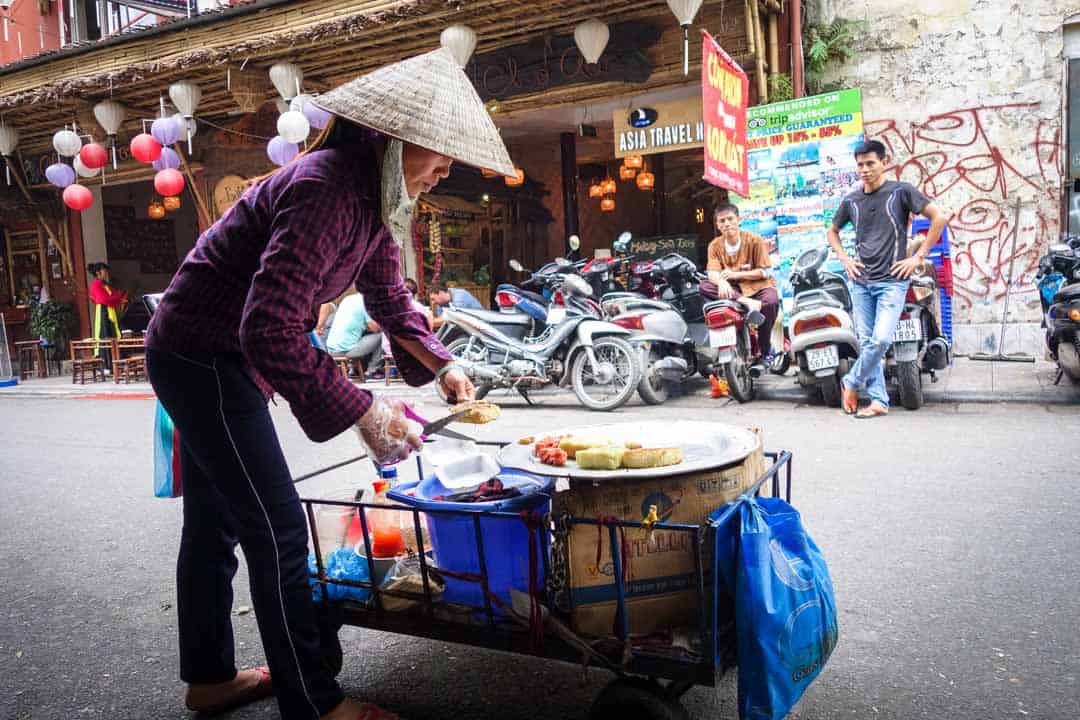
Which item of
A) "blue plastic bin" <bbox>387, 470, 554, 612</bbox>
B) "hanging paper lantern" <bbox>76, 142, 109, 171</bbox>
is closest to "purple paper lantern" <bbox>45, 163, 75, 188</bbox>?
"hanging paper lantern" <bbox>76, 142, 109, 171</bbox>

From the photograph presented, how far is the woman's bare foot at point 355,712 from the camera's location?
2.02 meters

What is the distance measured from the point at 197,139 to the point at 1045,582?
46.6 ft

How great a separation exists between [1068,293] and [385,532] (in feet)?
19.3

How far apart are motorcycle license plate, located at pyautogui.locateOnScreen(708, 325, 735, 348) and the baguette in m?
5.14

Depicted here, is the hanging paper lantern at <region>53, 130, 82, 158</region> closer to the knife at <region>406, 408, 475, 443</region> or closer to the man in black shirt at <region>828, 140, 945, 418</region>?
the man in black shirt at <region>828, 140, 945, 418</region>

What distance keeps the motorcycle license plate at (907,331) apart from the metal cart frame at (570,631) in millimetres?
4415

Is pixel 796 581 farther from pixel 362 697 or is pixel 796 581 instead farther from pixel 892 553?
pixel 892 553

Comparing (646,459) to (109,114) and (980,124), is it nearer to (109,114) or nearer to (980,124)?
(980,124)

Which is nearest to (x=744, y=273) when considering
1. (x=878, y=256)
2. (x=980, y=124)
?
(x=878, y=256)

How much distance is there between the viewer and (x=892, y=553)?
10.7ft

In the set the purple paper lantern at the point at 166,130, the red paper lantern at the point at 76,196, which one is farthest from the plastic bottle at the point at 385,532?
the red paper lantern at the point at 76,196

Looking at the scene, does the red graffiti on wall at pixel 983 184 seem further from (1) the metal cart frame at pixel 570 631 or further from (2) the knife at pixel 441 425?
(2) the knife at pixel 441 425

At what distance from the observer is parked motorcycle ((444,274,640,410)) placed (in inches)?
289

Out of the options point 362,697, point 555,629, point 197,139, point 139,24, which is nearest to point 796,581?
point 555,629
